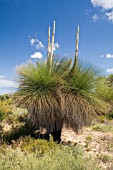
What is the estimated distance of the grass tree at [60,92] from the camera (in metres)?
5.43

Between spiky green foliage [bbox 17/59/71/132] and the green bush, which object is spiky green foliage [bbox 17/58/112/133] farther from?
the green bush

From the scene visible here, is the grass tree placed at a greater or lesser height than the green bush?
greater

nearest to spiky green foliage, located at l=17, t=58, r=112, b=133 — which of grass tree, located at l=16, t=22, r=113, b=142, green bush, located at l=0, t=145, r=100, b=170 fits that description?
grass tree, located at l=16, t=22, r=113, b=142

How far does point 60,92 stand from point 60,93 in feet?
0.10

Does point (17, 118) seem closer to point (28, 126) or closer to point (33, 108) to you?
point (28, 126)

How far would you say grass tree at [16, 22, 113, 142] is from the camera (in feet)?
17.8

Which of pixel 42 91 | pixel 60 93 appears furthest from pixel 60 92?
pixel 42 91

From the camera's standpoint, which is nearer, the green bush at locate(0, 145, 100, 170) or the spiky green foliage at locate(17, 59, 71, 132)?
the green bush at locate(0, 145, 100, 170)

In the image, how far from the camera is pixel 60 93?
5.49 metres

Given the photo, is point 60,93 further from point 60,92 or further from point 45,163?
point 45,163

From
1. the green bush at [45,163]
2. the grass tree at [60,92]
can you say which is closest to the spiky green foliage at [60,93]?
the grass tree at [60,92]

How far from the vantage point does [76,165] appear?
3766mm

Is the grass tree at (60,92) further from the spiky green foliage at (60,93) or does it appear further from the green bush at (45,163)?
the green bush at (45,163)

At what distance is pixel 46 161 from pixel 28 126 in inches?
136
